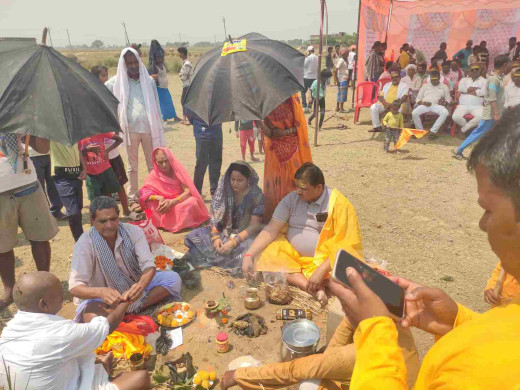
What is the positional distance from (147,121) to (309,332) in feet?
13.9

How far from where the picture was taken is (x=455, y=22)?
42.8ft

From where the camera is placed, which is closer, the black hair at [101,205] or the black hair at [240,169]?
the black hair at [101,205]

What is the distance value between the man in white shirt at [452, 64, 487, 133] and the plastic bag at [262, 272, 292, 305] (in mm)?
7722

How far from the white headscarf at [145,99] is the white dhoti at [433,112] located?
697cm

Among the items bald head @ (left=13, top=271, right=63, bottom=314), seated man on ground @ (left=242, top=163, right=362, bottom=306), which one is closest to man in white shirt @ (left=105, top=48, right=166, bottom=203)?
seated man on ground @ (left=242, top=163, right=362, bottom=306)

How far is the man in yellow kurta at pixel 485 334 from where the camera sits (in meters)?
0.86

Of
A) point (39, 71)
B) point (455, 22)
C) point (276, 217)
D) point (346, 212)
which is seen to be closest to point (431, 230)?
point (346, 212)

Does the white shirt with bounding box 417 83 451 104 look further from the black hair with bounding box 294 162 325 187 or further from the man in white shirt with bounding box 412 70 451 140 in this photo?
the black hair with bounding box 294 162 325 187

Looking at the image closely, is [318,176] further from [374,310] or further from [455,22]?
[455,22]

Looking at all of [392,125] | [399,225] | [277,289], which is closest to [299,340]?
[277,289]

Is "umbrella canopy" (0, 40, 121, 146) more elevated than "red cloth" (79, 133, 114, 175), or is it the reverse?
"umbrella canopy" (0, 40, 121, 146)

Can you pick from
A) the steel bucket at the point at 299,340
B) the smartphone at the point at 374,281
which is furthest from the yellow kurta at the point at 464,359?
the steel bucket at the point at 299,340

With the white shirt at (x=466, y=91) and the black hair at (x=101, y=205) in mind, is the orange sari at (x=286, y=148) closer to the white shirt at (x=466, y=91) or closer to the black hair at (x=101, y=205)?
the black hair at (x=101, y=205)

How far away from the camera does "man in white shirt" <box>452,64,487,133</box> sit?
902 cm
